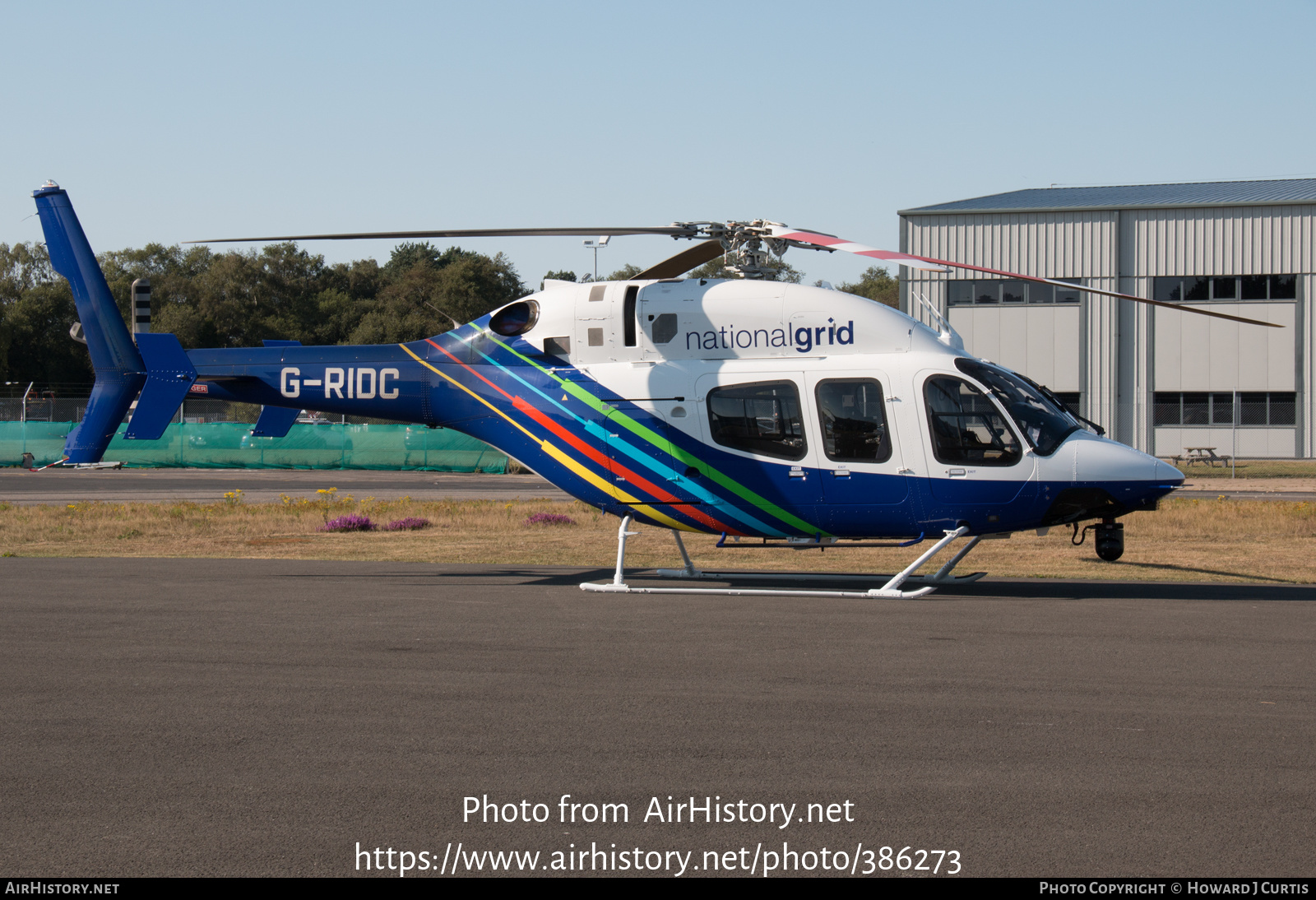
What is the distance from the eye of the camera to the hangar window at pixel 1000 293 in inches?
1721

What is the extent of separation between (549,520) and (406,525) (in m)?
2.57

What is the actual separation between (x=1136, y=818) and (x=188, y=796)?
14.3ft

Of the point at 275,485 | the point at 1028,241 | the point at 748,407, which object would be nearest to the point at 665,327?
the point at 748,407

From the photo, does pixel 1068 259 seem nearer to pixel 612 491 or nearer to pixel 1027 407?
pixel 1027 407

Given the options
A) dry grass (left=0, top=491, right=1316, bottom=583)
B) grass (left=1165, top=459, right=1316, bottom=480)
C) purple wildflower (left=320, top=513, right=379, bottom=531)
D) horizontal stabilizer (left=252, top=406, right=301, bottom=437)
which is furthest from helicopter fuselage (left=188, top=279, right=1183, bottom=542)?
grass (left=1165, top=459, right=1316, bottom=480)

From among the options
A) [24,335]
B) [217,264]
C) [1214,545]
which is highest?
[217,264]

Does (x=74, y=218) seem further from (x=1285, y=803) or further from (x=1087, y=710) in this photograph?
(x=1285, y=803)

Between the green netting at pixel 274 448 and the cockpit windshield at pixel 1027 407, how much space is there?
104 feet

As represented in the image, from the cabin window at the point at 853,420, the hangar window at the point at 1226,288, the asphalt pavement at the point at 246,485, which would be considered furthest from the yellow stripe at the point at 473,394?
the hangar window at the point at 1226,288

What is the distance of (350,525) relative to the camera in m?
20.2

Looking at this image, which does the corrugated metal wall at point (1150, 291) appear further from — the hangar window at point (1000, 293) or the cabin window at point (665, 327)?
the cabin window at point (665, 327)

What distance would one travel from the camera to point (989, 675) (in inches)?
317

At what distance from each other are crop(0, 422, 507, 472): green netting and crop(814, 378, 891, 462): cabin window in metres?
30.9
